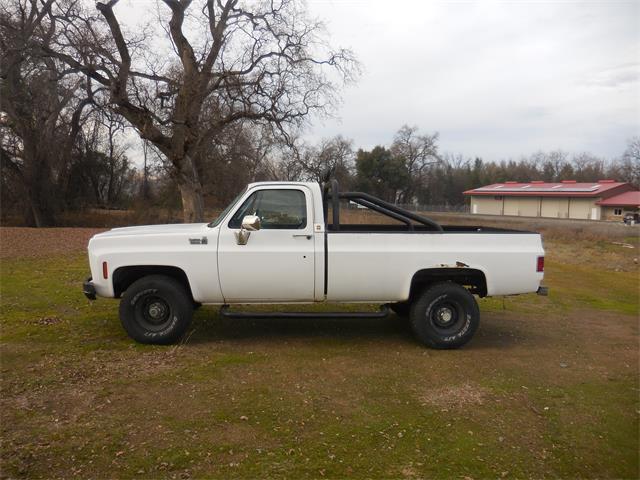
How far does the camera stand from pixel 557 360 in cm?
582

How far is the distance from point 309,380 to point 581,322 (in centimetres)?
505

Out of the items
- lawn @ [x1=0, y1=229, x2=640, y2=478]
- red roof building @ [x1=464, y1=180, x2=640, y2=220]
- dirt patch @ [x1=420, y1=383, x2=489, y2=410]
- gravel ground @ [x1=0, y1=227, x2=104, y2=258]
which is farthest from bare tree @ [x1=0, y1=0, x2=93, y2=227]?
red roof building @ [x1=464, y1=180, x2=640, y2=220]

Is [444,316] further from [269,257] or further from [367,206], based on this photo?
[269,257]

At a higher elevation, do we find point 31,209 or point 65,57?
point 65,57

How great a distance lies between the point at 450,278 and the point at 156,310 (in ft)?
11.7

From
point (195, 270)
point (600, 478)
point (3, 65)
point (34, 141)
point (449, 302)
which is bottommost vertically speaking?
point (600, 478)

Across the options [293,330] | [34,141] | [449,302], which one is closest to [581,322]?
[449,302]

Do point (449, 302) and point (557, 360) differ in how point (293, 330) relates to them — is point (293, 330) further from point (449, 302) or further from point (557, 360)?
point (557, 360)

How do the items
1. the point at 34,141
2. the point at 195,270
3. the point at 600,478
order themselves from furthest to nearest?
the point at 34,141
the point at 195,270
the point at 600,478

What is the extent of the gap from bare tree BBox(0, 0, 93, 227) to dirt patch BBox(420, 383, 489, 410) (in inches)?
784

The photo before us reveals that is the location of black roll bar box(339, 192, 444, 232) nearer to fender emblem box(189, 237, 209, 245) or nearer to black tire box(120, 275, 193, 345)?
fender emblem box(189, 237, 209, 245)

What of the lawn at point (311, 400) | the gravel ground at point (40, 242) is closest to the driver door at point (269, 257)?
the lawn at point (311, 400)

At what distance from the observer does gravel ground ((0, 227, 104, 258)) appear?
1376 cm

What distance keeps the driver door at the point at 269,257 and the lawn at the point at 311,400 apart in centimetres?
68
